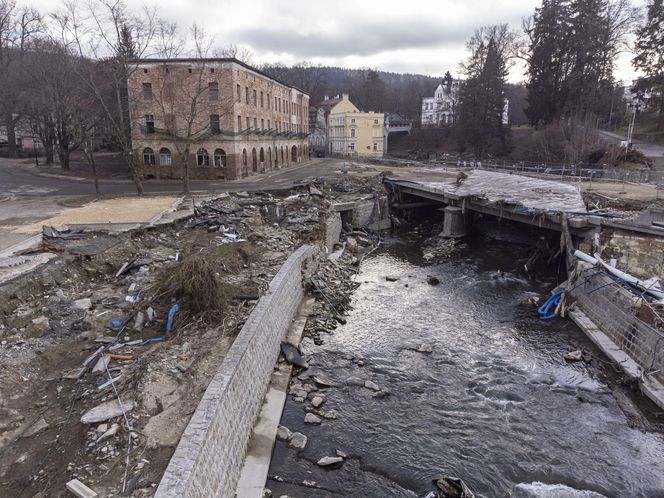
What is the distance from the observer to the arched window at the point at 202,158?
3578 centimetres

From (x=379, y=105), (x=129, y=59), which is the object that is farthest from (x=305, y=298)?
(x=379, y=105)

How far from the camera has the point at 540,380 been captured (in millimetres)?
11609

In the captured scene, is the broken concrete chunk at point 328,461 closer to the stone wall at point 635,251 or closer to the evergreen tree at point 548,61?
the stone wall at point 635,251

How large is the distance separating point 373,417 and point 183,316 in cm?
501

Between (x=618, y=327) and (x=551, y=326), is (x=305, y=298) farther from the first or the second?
(x=618, y=327)

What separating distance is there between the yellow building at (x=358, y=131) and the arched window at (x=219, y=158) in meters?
37.2

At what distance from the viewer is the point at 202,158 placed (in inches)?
1419

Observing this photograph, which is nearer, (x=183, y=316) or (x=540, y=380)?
(x=183, y=316)

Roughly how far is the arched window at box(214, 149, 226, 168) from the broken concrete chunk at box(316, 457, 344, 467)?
99.7ft

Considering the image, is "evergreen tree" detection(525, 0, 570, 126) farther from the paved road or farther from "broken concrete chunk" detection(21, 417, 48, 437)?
"broken concrete chunk" detection(21, 417, 48, 437)

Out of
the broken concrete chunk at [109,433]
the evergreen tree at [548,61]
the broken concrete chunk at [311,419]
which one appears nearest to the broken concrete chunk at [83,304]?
the broken concrete chunk at [109,433]

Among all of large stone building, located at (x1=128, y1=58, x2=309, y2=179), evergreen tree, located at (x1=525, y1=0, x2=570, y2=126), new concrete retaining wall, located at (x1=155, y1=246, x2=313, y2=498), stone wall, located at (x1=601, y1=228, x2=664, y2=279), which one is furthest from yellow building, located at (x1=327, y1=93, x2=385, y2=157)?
new concrete retaining wall, located at (x1=155, y1=246, x2=313, y2=498)

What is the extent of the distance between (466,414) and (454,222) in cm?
1742

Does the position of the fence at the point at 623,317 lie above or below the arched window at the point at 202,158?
below
